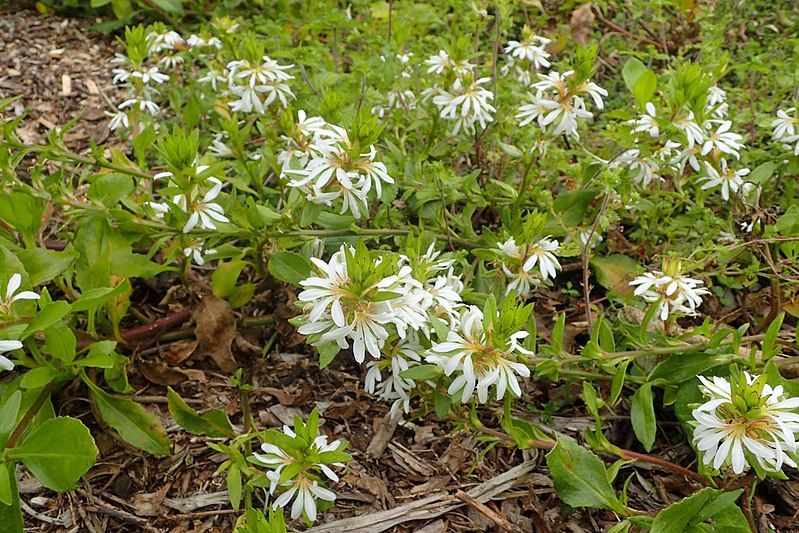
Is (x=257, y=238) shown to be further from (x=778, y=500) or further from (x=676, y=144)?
(x=778, y=500)

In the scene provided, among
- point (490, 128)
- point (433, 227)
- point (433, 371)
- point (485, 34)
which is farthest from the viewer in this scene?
point (485, 34)

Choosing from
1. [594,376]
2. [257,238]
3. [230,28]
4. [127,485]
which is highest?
[230,28]

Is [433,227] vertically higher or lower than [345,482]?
higher

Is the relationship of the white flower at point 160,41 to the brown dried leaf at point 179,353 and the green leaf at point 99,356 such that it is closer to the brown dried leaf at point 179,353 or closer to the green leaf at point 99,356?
the brown dried leaf at point 179,353

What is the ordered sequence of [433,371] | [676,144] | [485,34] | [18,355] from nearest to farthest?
[433,371] → [18,355] → [676,144] → [485,34]

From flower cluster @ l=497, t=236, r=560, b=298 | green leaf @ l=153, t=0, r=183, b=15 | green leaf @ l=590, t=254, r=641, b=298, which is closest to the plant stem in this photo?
flower cluster @ l=497, t=236, r=560, b=298

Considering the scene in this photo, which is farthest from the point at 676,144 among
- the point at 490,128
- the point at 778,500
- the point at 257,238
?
the point at 257,238

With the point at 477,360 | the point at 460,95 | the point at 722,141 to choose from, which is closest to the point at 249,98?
the point at 460,95

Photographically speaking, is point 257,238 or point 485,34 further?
point 485,34

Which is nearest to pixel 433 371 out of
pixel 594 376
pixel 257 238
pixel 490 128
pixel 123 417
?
pixel 594 376
